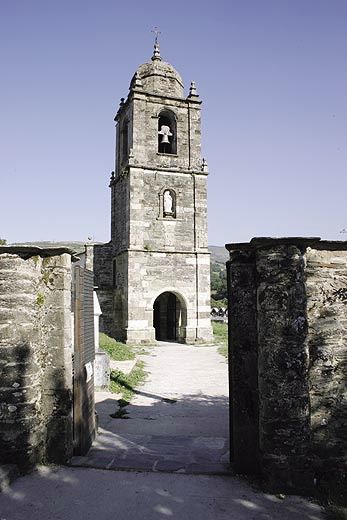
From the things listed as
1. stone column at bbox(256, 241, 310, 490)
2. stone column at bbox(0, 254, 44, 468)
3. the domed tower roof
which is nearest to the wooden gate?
stone column at bbox(0, 254, 44, 468)

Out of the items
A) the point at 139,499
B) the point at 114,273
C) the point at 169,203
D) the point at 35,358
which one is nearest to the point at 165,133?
the point at 169,203

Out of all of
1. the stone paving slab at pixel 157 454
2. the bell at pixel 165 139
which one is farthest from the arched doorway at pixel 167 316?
the stone paving slab at pixel 157 454

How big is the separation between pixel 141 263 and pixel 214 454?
1480 cm

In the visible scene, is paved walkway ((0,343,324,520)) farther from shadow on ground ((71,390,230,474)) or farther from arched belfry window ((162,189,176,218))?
arched belfry window ((162,189,176,218))

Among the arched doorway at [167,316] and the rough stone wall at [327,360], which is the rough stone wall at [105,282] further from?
the rough stone wall at [327,360]

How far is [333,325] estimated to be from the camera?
4.33 metres

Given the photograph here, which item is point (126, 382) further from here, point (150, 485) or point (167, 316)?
point (167, 316)

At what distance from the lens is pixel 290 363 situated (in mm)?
4090

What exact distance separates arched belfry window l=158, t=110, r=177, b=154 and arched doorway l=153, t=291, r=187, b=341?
7.54m

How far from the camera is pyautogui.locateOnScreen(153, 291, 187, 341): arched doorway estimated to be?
21.4 m

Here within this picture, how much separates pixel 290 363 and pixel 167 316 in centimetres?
1866

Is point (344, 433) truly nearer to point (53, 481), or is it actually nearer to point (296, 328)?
point (296, 328)

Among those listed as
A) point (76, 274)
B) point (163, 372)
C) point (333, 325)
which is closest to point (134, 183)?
point (163, 372)

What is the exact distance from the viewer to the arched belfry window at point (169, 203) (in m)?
20.6
